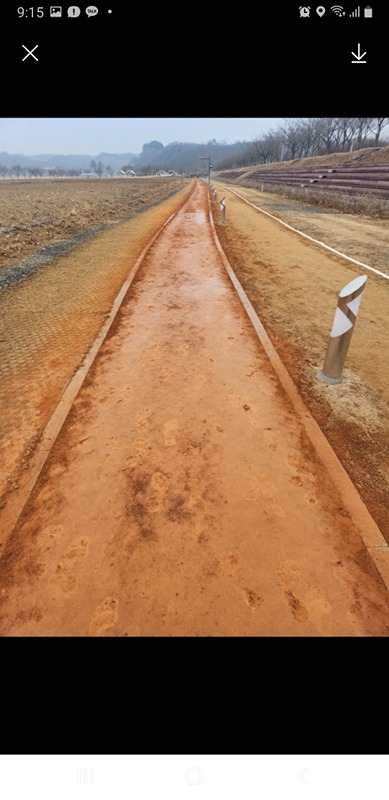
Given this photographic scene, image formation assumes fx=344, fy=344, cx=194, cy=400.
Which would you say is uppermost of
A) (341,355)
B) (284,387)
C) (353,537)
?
(341,355)

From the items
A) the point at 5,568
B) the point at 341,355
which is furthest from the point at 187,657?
the point at 341,355

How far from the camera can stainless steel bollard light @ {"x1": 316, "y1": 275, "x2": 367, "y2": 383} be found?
11.7 ft

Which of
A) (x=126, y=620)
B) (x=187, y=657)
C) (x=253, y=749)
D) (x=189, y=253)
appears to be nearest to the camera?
(x=253, y=749)

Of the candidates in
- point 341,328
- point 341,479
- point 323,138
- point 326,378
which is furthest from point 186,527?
point 323,138

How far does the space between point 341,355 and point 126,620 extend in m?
3.37

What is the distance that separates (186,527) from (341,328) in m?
2.70

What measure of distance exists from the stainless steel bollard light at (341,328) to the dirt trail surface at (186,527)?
26.5 inches

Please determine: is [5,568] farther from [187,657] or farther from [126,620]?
[187,657]

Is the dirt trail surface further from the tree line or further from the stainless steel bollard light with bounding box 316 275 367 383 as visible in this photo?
the tree line

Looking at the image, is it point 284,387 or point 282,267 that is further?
point 282,267

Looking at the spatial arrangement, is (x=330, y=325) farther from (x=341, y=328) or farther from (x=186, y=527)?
(x=186, y=527)

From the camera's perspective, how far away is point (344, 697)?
160 cm

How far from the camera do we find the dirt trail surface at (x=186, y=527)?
1903mm

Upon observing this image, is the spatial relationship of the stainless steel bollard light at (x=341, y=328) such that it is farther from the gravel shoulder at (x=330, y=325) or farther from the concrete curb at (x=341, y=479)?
the concrete curb at (x=341, y=479)
